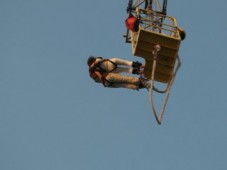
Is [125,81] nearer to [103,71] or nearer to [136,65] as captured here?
[136,65]

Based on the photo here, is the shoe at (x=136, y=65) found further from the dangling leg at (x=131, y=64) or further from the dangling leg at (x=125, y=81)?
the dangling leg at (x=125, y=81)

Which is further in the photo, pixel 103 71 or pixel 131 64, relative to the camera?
pixel 131 64

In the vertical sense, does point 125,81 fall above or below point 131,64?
below

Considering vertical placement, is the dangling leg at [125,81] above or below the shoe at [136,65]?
below

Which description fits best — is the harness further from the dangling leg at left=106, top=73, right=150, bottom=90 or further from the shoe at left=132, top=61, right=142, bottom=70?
the shoe at left=132, top=61, right=142, bottom=70

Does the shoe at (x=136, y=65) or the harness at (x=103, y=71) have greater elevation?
the shoe at (x=136, y=65)

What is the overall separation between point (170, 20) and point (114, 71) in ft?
7.98

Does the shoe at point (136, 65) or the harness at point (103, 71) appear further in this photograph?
the shoe at point (136, 65)

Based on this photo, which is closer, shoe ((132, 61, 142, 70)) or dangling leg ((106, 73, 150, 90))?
dangling leg ((106, 73, 150, 90))

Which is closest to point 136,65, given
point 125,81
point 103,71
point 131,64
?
point 131,64

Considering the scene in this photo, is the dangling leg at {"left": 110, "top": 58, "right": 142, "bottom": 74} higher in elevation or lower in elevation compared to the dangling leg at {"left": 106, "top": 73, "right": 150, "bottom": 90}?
higher

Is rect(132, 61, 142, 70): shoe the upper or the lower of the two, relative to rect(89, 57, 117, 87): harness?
upper

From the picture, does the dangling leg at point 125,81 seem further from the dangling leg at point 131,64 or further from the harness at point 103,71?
the dangling leg at point 131,64

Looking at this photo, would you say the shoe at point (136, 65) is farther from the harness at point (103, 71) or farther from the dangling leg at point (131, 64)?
the harness at point (103, 71)
